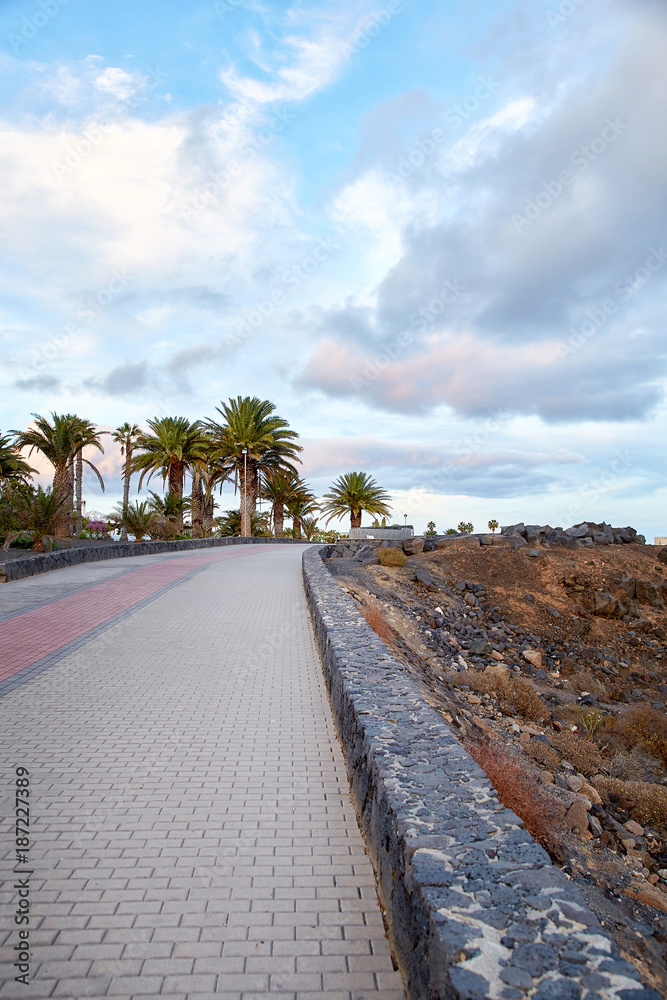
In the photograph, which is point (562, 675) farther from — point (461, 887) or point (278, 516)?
point (278, 516)

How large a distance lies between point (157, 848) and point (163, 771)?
989 millimetres

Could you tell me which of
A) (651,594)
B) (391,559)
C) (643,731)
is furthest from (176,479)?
(643,731)

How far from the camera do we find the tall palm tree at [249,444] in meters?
38.8

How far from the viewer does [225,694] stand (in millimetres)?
6117

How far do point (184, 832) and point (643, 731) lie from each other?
31.7 ft

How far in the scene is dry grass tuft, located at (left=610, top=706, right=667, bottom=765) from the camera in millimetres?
9742

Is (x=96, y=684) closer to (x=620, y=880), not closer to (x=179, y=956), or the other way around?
(x=179, y=956)

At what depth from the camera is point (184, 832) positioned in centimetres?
348

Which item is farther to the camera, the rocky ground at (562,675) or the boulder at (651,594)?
the boulder at (651,594)

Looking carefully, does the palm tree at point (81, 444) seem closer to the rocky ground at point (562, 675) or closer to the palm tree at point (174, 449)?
the palm tree at point (174, 449)

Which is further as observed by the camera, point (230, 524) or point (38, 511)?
point (230, 524)

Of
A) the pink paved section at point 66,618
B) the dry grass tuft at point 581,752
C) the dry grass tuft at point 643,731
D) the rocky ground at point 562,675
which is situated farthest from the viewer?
the dry grass tuft at point 643,731

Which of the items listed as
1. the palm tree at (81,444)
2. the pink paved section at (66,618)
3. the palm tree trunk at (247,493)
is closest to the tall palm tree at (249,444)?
the palm tree trunk at (247,493)

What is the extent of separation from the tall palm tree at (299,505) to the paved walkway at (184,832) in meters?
40.1
